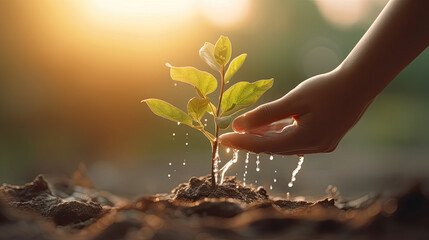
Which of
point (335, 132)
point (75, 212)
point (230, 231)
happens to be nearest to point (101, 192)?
point (75, 212)

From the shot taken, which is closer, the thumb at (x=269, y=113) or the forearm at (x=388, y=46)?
the forearm at (x=388, y=46)

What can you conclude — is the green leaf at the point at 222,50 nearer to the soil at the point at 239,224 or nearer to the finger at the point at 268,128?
the finger at the point at 268,128

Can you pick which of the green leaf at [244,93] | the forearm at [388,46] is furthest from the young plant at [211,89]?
the forearm at [388,46]

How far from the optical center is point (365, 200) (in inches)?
55.2

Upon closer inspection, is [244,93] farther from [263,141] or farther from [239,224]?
[239,224]

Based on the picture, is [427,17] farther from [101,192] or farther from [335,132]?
[101,192]

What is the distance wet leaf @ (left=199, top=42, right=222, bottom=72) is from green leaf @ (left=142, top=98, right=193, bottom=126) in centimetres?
17

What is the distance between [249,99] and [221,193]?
29 centimetres

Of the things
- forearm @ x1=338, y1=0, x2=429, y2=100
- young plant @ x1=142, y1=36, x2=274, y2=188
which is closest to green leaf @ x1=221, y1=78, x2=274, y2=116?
young plant @ x1=142, y1=36, x2=274, y2=188

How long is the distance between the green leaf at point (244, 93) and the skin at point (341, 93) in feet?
0.12

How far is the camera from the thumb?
3.87 ft

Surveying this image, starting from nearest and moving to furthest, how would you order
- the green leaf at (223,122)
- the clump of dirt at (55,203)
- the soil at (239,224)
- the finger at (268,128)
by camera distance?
1. the soil at (239,224)
2. the clump of dirt at (55,203)
3. the green leaf at (223,122)
4. the finger at (268,128)

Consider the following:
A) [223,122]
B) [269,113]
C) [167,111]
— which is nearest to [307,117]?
[269,113]

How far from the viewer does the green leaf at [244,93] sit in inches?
46.4
